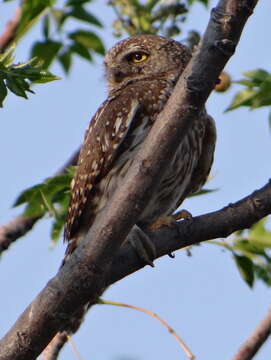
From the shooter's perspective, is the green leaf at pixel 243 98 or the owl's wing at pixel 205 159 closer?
the green leaf at pixel 243 98

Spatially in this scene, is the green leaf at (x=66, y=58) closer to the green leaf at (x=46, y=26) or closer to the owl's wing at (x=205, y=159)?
the green leaf at (x=46, y=26)

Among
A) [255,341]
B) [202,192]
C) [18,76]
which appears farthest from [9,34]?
[255,341]

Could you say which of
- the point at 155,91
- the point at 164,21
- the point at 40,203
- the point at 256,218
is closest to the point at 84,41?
the point at 164,21

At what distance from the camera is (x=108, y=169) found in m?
4.70

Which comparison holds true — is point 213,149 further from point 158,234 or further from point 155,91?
point 158,234

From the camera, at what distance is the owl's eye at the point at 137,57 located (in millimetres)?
5922

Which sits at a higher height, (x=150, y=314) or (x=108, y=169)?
(x=108, y=169)

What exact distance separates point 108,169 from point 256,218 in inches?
48.8

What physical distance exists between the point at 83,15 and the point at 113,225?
2661 millimetres

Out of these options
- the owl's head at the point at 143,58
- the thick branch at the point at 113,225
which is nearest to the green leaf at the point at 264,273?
the thick branch at the point at 113,225

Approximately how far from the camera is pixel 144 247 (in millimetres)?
3805

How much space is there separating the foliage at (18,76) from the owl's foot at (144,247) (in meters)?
0.88

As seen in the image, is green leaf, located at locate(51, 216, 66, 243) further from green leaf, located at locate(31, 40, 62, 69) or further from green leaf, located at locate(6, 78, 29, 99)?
green leaf, located at locate(6, 78, 29, 99)

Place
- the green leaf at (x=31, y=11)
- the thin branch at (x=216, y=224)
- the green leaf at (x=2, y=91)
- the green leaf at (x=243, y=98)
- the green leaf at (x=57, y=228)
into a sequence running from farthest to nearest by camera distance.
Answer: the green leaf at (x=57, y=228) → the green leaf at (x=31, y=11) → the green leaf at (x=243, y=98) → the thin branch at (x=216, y=224) → the green leaf at (x=2, y=91)
